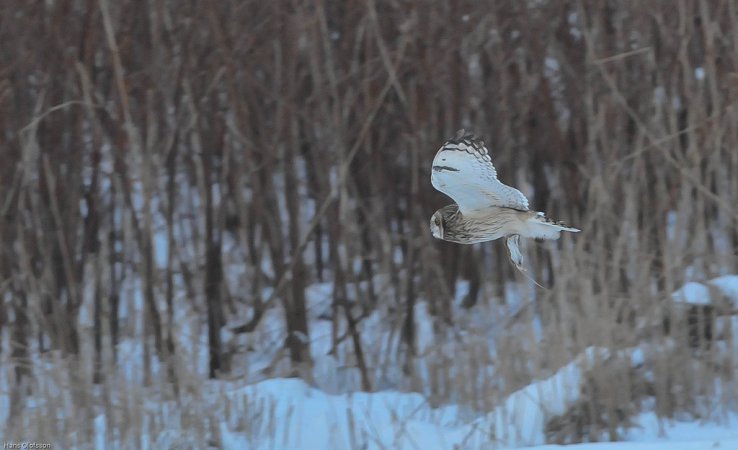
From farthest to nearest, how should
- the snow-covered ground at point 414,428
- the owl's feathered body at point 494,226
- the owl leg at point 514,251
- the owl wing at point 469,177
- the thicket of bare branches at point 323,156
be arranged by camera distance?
1. the thicket of bare branches at point 323,156
2. the owl leg at point 514,251
3. the owl's feathered body at point 494,226
4. the snow-covered ground at point 414,428
5. the owl wing at point 469,177

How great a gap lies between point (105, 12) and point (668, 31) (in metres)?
2.70

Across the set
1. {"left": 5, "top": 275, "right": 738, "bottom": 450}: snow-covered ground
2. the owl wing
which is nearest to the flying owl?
the owl wing

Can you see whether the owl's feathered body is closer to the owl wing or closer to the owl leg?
the owl wing

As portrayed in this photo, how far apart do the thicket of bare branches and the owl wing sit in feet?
2.51

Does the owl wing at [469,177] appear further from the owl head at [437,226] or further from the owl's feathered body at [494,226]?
the owl head at [437,226]

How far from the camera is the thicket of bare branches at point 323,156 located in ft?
19.6

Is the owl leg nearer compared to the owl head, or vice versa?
the owl head

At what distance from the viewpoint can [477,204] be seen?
5066 millimetres

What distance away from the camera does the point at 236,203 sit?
6.23 metres

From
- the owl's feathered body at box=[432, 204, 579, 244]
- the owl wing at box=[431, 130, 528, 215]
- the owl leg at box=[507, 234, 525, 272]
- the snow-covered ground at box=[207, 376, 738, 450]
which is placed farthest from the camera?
the owl leg at box=[507, 234, 525, 272]

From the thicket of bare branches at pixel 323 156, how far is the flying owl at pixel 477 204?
1.84 ft

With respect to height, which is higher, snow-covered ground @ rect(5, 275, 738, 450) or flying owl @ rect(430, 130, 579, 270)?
flying owl @ rect(430, 130, 579, 270)

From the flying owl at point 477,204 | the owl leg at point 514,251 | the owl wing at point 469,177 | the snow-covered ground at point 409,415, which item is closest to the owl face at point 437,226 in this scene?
A: the flying owl at point 477,204

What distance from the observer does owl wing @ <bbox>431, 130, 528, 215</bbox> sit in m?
4.67
